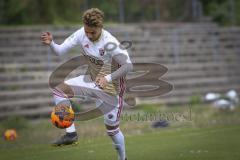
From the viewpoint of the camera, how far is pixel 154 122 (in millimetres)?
16047

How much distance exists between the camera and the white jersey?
925cm

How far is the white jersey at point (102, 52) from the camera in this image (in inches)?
364

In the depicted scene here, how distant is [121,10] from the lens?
24.6 metres

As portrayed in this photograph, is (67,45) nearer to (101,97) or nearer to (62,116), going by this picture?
(101,97)

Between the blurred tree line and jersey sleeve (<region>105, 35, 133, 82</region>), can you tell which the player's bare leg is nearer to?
jersey sleeve (<region>105, 35, 133, 82</region>)

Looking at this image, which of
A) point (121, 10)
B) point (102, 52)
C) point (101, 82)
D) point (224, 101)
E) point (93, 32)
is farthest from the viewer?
point (121, 10)

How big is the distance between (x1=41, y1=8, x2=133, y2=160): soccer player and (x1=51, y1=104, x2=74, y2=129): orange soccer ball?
0.10 metres

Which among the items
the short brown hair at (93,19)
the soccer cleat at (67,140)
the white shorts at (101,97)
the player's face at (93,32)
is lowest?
the soccer cleat at (67,140)

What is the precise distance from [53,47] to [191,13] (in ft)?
58.0

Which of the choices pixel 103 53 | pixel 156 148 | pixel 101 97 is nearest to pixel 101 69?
pixel 103 53

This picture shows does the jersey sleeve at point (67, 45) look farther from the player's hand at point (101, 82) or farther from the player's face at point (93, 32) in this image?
the player's hand at point (101, 82)

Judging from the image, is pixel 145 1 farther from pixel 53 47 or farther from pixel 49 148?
pixel 53 47

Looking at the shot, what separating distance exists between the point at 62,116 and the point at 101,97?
657mm

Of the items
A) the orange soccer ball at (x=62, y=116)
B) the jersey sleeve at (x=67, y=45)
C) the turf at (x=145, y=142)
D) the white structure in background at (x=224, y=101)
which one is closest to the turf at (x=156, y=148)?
the turf at (x=145, y=142)
